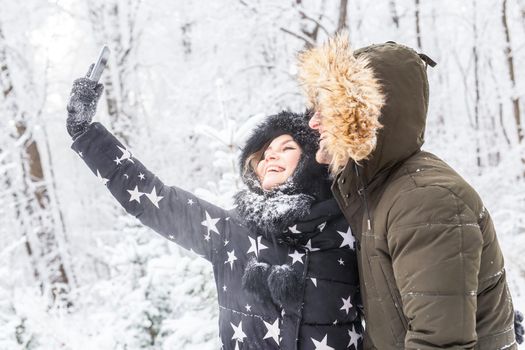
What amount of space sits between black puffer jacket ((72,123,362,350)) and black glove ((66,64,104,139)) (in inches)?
1.7

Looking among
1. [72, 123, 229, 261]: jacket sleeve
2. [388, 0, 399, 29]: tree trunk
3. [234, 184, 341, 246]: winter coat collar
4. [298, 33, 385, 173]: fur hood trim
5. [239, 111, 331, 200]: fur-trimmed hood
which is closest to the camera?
[298, 33, 385, 173]: fur hood trim

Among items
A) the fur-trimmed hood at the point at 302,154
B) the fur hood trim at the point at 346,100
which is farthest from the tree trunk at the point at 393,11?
the fur hood trim at the point at 346,100

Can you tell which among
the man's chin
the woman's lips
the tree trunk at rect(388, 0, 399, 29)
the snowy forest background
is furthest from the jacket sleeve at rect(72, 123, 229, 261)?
the tree trunk at rect(388, 0, 399, 29)

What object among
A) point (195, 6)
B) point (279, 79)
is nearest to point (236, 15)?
point (279, 79)

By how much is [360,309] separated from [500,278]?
24.8 inches

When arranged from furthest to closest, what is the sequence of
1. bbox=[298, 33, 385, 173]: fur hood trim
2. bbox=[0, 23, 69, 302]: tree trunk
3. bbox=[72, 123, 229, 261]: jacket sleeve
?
bbox=[0, 23, 69, 302]: tree trunk
bbox=[72, 123, 229, 261]: jacket sleeve
bbox=[298, 33, 385, 173]: fur hood trim

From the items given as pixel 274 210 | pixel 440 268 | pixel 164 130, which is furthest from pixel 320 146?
pixel 164 130

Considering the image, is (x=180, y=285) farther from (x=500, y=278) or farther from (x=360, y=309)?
(x=500, y=278)

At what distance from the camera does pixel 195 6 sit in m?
11.2

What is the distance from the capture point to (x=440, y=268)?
129 cm

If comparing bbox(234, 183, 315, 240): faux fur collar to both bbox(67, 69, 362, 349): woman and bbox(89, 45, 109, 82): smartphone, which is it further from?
bbox(89, 45, 109, 82): smartphone

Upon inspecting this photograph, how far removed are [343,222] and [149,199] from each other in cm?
91

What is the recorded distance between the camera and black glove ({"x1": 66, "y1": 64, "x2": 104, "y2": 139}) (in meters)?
2.13

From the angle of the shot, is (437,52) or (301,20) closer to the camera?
(301,20)
